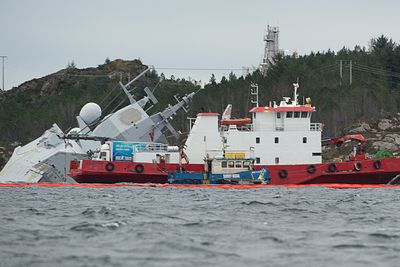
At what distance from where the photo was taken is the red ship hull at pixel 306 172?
163ft

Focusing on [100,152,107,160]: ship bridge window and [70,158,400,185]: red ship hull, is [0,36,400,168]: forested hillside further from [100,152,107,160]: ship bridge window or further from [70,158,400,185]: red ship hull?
[70,158,400,185]: red ship hull

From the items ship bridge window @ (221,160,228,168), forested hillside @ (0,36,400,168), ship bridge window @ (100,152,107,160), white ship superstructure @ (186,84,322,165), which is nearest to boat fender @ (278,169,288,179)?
white ship superstructure @ (186,84,322,165)

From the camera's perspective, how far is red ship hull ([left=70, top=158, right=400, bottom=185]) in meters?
49.6

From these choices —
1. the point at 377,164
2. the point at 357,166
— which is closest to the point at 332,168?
the point at 357,166

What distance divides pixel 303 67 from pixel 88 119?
35267 mm

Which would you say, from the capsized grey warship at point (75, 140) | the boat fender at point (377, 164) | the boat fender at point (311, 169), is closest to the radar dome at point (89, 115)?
the capsized grey warship at point (75, 140)

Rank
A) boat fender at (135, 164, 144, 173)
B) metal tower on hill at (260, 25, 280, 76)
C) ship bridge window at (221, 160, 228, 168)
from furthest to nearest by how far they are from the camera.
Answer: metal tower on hill at (260, 25, 280, 76)
boat fender at (135, 164, 144, 173)
ship bridge window at (221, 160, 228, 168)

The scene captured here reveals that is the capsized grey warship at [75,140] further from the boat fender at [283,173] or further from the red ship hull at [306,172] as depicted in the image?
the boat fender at [283,173]

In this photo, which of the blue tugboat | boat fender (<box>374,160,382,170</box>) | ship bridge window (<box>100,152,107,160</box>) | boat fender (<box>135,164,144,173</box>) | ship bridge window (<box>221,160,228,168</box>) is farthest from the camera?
ship bridge window (<box>100,152,107,160</box>)

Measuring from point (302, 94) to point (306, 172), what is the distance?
35.4m

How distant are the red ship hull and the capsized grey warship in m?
6.18

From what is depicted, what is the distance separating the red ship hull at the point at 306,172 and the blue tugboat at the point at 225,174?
55.8 inches

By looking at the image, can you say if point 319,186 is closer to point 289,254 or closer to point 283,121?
point 283,121

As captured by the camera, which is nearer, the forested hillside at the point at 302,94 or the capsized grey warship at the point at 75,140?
the capsized grey warship at the point at 75,140
